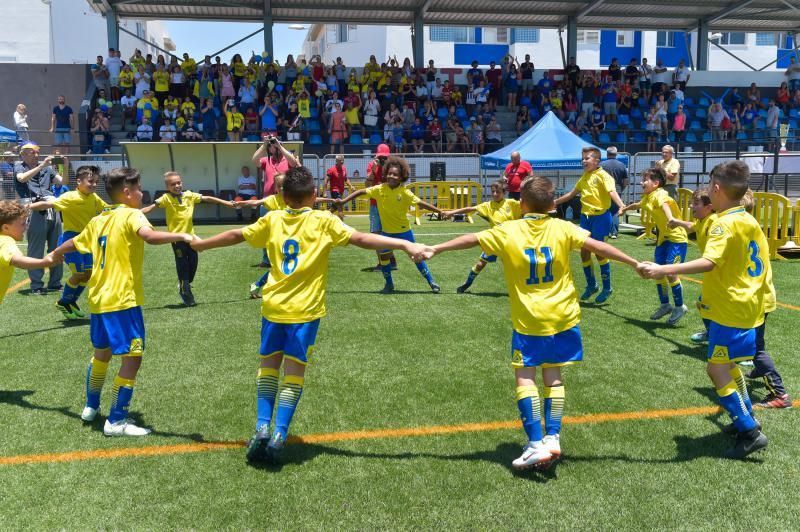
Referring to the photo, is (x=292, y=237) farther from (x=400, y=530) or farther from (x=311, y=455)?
(x=400, y=530)

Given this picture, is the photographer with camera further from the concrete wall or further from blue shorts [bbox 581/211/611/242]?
the concrete wall

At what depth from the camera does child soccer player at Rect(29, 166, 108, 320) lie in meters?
8.30

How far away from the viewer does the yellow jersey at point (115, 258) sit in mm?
4680

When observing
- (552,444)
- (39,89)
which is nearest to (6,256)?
(552,444)

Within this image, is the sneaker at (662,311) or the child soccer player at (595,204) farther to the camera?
the child soccer player at (595,204)

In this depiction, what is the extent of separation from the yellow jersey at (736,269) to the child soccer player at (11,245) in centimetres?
453

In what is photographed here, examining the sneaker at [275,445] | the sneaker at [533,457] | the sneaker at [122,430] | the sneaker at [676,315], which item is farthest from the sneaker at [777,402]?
the sneaker at [122,430]

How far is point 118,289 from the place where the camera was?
4684 millimetres

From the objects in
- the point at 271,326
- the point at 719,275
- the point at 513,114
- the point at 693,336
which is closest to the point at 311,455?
the point at 271,326

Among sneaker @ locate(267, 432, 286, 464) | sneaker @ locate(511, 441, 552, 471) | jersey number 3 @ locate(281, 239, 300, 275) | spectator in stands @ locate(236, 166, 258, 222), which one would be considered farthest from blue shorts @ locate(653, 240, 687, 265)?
spectator in stands @ locate(236, 166, 258, 222)

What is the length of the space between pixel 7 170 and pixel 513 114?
61.0ft

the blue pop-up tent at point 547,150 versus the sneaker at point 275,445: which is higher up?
the blue pop-up tent at point 547,150

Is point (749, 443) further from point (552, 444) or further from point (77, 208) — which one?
point (77, 208)

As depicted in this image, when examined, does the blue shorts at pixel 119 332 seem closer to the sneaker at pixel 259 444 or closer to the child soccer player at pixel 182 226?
the sneaker at pixel 259 444
